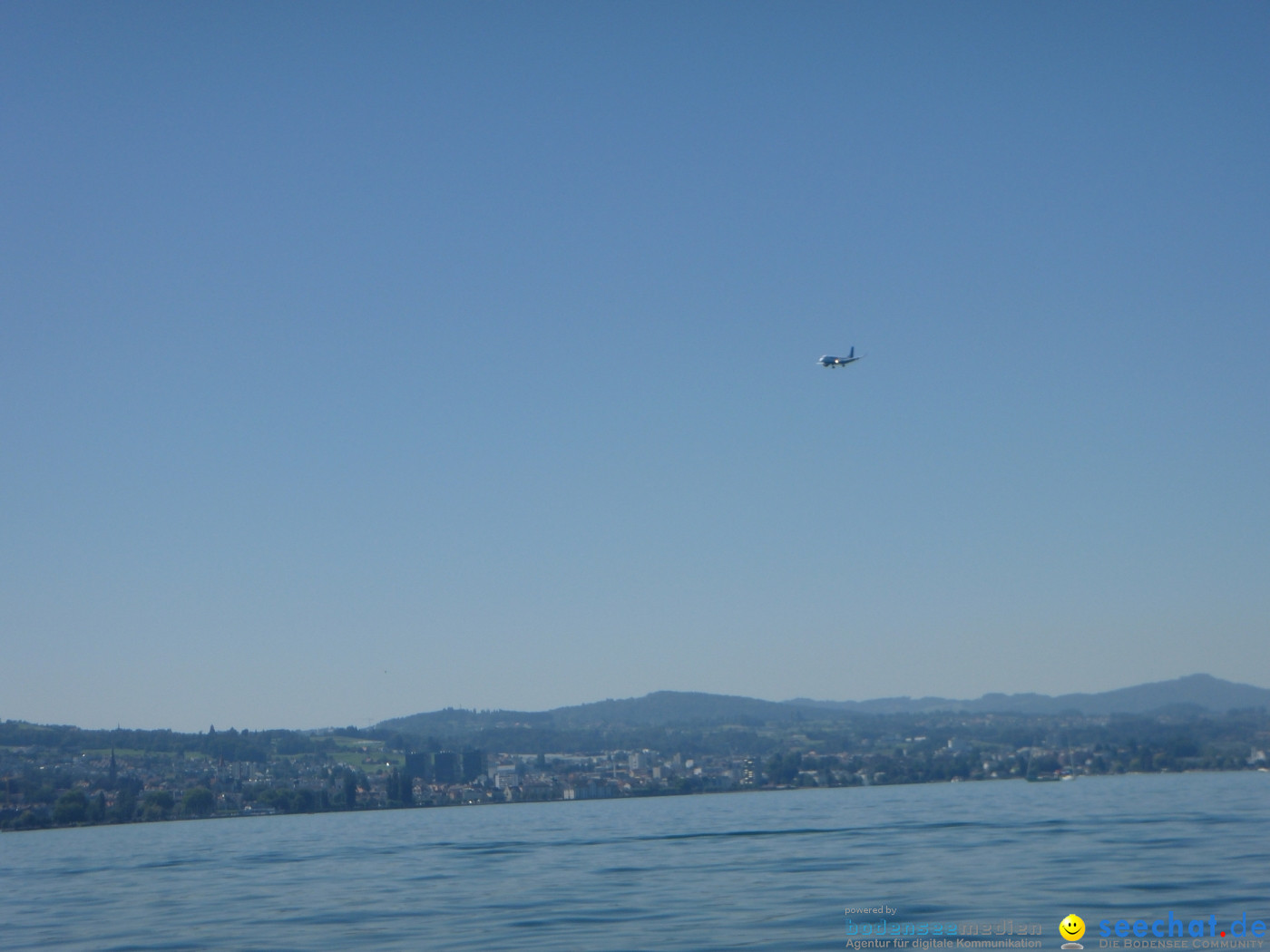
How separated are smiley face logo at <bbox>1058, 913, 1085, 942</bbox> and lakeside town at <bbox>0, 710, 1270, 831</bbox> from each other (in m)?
64.0

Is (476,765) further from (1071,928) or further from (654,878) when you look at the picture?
(1071,928)

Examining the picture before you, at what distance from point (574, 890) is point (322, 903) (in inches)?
231

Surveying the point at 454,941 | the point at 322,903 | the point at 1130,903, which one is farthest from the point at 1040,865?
the point at 322,903

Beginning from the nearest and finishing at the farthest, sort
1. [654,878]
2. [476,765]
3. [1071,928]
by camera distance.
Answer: [1071,928], [654,878], [476,765]

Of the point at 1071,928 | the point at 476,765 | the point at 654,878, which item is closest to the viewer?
the point at 1071,928

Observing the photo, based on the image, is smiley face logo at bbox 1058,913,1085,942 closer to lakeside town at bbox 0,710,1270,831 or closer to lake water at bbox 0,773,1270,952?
lake water at bbox 0,773,1270,952

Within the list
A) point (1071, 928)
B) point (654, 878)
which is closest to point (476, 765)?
point (654, 878)

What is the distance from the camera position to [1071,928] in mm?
18234

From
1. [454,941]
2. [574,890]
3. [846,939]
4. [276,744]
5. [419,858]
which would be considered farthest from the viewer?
[276,744]

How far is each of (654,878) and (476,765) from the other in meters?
72.6

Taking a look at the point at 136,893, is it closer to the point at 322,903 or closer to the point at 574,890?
the point at 322,903

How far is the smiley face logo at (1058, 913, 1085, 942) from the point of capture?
1767cm

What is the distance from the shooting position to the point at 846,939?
18188 millimetres

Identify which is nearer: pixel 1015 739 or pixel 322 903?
pixel 322 903
